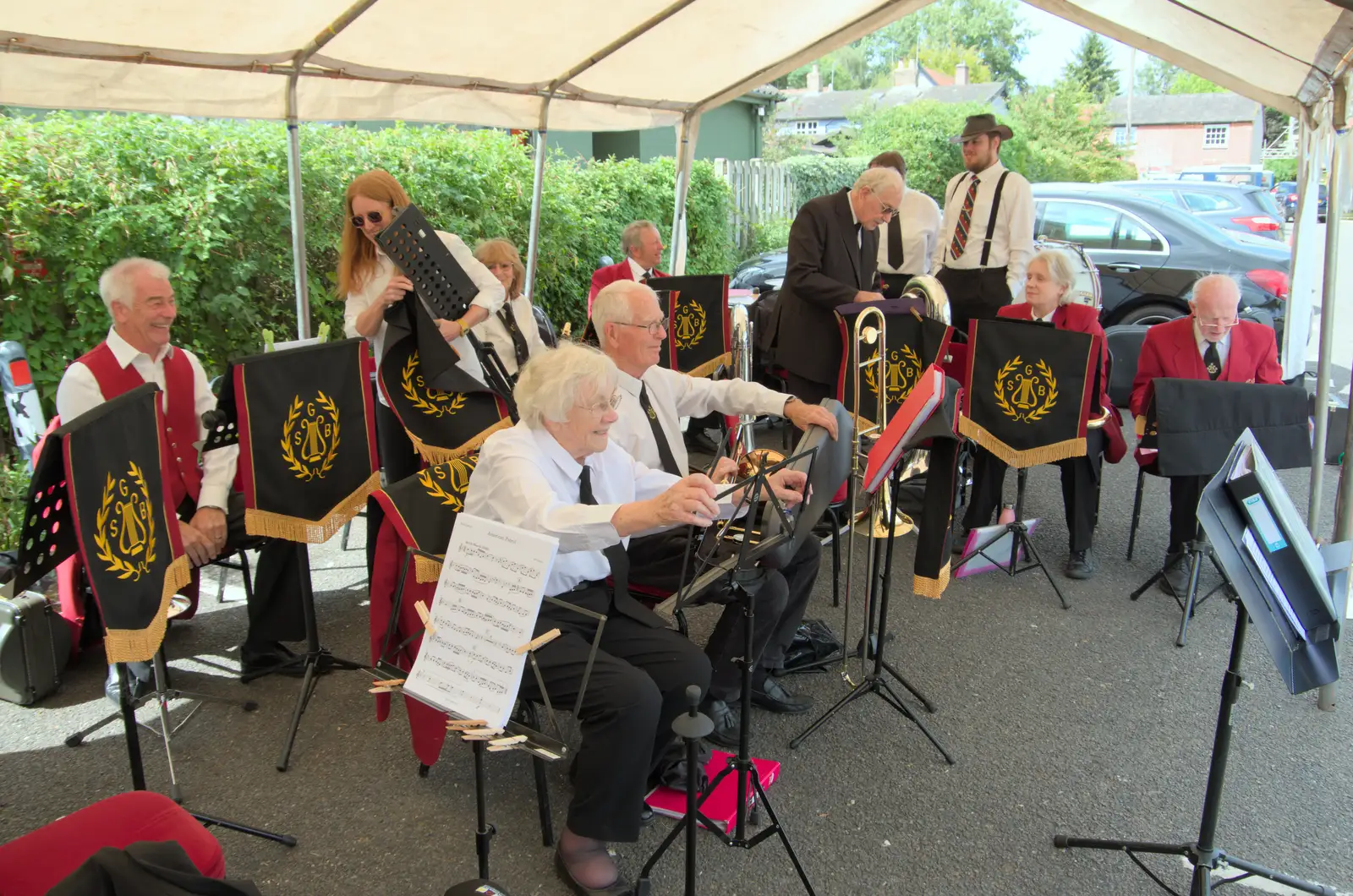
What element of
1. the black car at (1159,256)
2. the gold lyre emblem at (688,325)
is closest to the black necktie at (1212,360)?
the gold lyre emblem at (688,325)

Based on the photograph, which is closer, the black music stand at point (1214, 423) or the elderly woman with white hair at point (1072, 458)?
the black music stand at point (1214, 423)

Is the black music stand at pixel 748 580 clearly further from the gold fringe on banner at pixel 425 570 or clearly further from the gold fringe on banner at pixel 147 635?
the gold fringe on banner at pixel 147 635

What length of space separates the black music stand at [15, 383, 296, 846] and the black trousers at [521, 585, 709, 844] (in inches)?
40.4

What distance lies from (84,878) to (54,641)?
8.60 ft

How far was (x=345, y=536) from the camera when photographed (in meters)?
4.99

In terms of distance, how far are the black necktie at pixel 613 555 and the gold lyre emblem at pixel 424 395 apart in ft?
4.57

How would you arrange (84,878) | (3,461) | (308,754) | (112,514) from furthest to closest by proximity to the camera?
(3,461) → (308,754) → (112,514) → (84,878)

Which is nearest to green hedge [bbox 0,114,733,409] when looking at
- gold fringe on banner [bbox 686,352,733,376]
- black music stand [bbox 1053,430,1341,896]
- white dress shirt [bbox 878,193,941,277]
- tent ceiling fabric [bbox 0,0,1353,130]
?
tent ceiling fabric [bbox 0,0,1353,130]

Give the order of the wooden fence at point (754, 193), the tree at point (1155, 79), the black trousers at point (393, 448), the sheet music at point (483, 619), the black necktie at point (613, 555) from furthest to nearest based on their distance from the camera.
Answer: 1. the tree at point (1155, 79)
2. the wooden fence at point (754, 193)
3. the black trousers at point (393, 448)
4. the black necktie at point (613, 555)
5. the sheet music at point (483, 619)

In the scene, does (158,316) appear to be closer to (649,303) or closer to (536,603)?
(649,303)

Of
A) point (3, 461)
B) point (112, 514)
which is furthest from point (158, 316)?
point (3, 461)

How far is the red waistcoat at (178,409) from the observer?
3318 millimetres

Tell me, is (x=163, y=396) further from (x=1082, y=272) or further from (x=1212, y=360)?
(x=1082, y=272)

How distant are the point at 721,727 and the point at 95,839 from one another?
192cm
